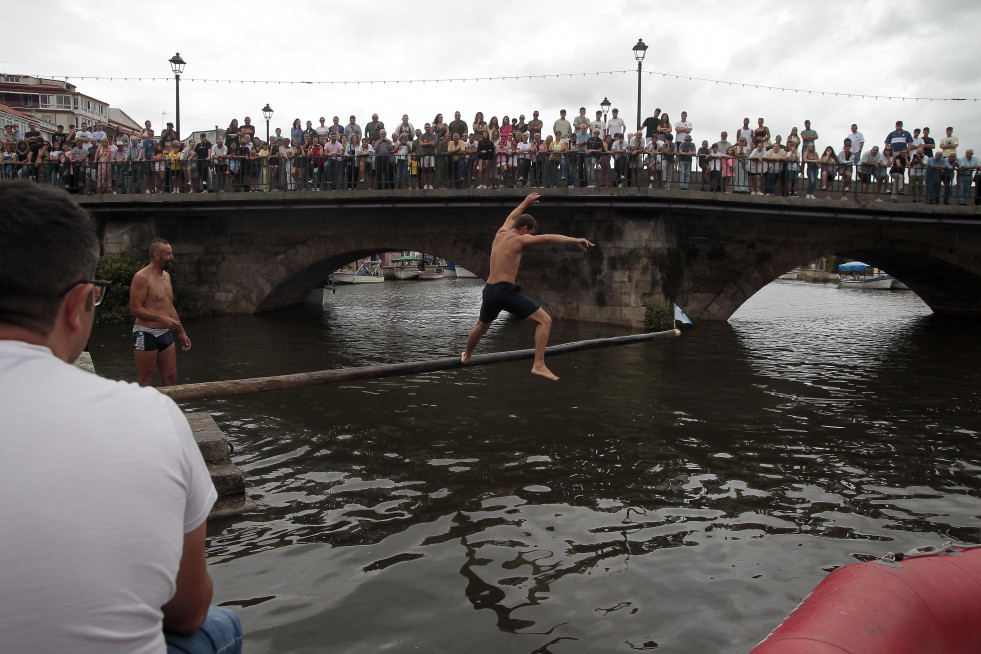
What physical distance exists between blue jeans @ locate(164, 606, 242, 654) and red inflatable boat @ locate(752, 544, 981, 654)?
1.80m

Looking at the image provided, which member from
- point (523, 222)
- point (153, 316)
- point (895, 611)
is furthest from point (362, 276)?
point (895, 611)

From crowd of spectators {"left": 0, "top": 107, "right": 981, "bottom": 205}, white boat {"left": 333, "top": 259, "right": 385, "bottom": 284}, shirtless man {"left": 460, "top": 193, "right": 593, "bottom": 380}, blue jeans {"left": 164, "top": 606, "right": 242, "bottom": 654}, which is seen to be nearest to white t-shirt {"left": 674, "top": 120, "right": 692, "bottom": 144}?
crowd of spectators {"left": 0, "top": 107, "right": 981, "bottom": 205}

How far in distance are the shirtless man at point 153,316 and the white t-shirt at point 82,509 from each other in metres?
6.17

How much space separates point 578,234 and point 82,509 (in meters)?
16.8

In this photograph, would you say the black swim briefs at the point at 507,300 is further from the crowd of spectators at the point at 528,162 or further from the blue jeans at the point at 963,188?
the blue jeans at the point at 963,188

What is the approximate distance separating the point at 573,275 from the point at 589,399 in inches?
349

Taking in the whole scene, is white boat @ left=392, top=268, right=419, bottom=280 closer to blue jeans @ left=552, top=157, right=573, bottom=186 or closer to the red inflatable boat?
blue jeans @ left=552, top=157, right=573, bottom=186

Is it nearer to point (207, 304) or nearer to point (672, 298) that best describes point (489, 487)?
point (672, 298)

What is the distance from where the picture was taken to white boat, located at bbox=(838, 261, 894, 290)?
45125mm

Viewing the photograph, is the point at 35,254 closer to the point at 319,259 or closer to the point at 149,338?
the point at 149,338

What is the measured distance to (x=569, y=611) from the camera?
13.5ft

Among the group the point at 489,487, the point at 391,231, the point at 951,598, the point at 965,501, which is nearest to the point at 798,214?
the point at 391,231

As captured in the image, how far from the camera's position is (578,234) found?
17.7 m

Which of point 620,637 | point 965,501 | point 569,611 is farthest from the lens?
point 965,501
